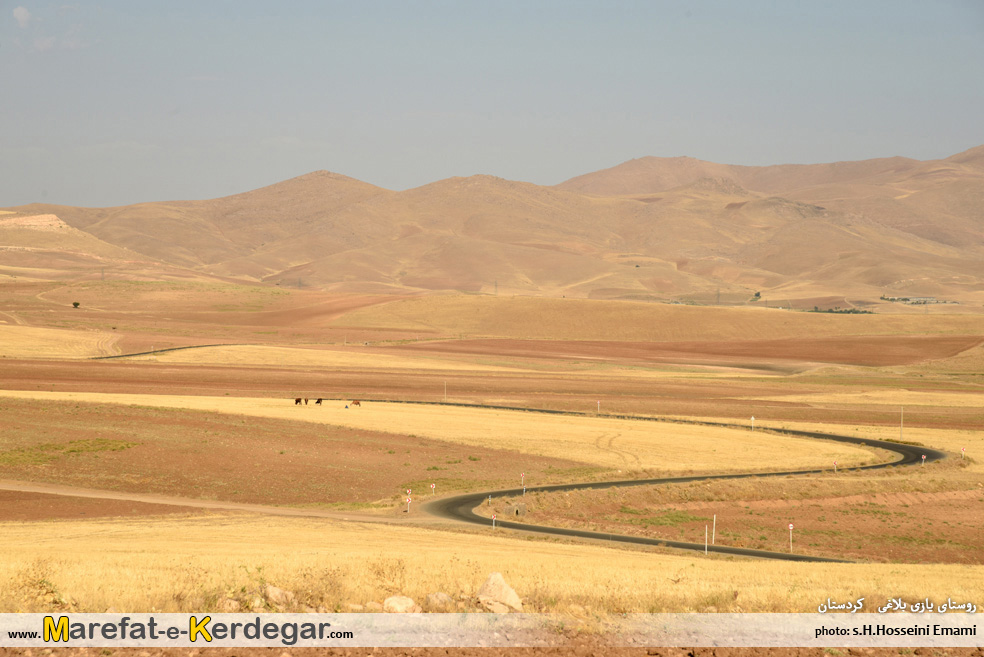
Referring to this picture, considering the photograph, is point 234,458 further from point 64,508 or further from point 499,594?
point 499,594

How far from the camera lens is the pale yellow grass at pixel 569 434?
167ft

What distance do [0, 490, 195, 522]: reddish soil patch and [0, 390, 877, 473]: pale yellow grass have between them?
22110mm

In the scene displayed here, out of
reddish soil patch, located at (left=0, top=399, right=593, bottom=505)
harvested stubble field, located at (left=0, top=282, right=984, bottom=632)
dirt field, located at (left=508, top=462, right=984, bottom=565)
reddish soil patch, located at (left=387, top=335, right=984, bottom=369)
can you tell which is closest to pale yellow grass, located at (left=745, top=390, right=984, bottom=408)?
harvested stubble field, located at (left=0, top=282, right=984, bottom=632)

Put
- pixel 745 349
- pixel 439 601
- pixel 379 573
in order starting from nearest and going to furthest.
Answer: pixel 439 601
pixel 379 573
pixel 745 349

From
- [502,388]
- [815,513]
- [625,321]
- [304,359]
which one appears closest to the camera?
[815,513]

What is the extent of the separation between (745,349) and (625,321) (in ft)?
95.0

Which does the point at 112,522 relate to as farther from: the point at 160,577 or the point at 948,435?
the point at 948,435

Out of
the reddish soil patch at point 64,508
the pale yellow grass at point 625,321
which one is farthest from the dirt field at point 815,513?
the pale yellow grass at point 625,321

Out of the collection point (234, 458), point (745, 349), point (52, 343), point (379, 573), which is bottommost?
point (234, 458)

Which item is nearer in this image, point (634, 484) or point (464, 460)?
point (634, 484)

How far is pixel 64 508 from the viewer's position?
114ft

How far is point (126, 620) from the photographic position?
13.0m

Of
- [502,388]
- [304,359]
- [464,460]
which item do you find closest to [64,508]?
[464,460]

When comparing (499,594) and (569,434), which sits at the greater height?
(499,594)
